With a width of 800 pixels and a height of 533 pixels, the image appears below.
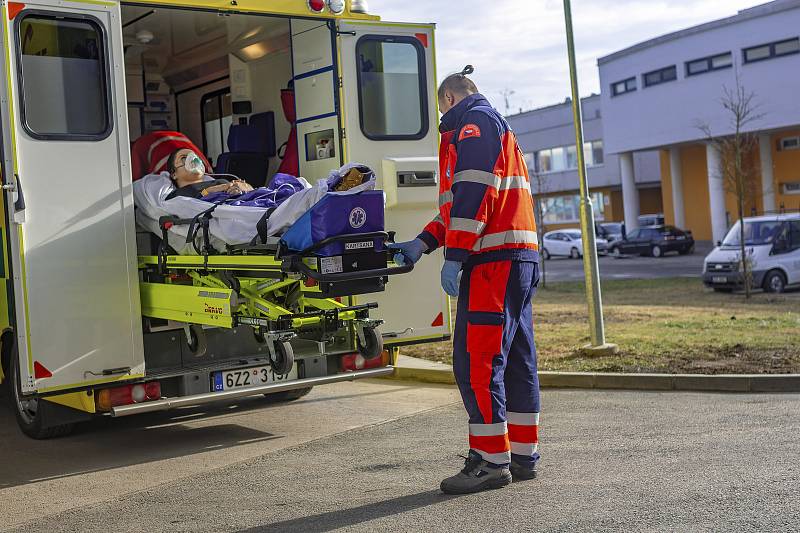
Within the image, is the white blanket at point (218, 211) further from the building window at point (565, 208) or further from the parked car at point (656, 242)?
the building window at point (565, 208)

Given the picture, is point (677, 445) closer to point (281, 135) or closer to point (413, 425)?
point (413, 425)

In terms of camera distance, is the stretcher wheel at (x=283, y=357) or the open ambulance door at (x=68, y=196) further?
the open ambulance door at (x=68, y=196)

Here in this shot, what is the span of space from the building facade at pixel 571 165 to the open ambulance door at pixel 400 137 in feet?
159

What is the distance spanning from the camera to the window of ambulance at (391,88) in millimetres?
8047

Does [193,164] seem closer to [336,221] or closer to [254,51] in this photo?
[254,51]

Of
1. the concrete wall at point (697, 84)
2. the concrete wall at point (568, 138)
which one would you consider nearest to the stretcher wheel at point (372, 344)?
the concrete wall at point (697, 84)

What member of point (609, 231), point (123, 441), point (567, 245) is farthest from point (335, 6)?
point (609, 231)

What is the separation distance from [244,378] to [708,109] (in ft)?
123

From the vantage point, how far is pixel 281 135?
9.46m

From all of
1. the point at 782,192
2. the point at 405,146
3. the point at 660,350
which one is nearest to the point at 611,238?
the point at 782,192

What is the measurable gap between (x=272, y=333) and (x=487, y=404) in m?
1.39

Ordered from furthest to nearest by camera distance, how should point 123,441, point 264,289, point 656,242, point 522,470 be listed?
point 656,242 < point 123,441 < point 264,289 < point 522,470

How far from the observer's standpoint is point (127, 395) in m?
6.96

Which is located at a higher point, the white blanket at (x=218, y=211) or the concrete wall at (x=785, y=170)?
the concrete wall at (x=785, y=170)
